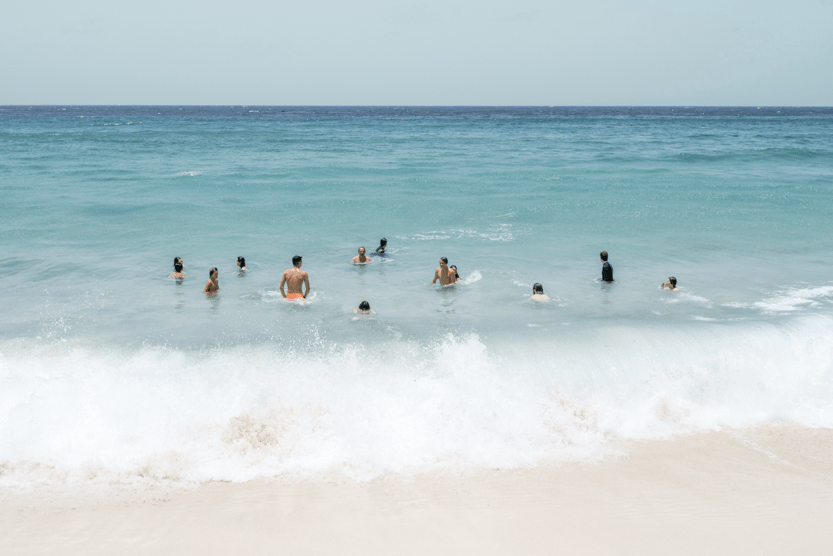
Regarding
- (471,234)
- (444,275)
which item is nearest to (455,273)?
(444,275)

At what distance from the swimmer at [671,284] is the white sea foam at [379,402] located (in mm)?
2259

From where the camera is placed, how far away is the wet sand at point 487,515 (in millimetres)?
4934

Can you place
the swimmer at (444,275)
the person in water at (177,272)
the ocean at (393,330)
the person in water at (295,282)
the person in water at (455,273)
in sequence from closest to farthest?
1. the ocean at (393,330)
2. the person in water at (295,282)
3. the swimmer at (444,275)
4. the person in water at (455,273)
5. the person in water at (177,272)

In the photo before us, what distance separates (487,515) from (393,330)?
4428mm

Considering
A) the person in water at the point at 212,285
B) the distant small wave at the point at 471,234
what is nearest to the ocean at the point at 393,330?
the distant small wave at the point at 471,234

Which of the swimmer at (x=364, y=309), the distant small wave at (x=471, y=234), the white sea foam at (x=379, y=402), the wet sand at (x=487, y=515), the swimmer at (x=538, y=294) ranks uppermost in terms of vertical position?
the distant small wave at (x=471, y=234)

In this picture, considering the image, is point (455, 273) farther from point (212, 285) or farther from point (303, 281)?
point (212, 285)

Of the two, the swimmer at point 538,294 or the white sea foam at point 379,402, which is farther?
the swimmer at point 538,294

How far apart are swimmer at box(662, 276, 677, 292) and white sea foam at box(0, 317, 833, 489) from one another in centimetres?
226

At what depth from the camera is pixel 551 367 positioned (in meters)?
8.02

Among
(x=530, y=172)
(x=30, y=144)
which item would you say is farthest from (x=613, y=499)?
(x=30, y=144)

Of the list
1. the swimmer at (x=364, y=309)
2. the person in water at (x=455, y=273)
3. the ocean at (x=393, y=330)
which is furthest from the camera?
the person in water at (x=455, y=273)

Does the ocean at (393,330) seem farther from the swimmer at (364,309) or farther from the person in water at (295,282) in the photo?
the person in water at (295,282)

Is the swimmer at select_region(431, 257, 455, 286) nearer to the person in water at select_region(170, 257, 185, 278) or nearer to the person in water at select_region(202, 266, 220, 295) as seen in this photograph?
the person in water at select_region(202, 266, 220, 295)
